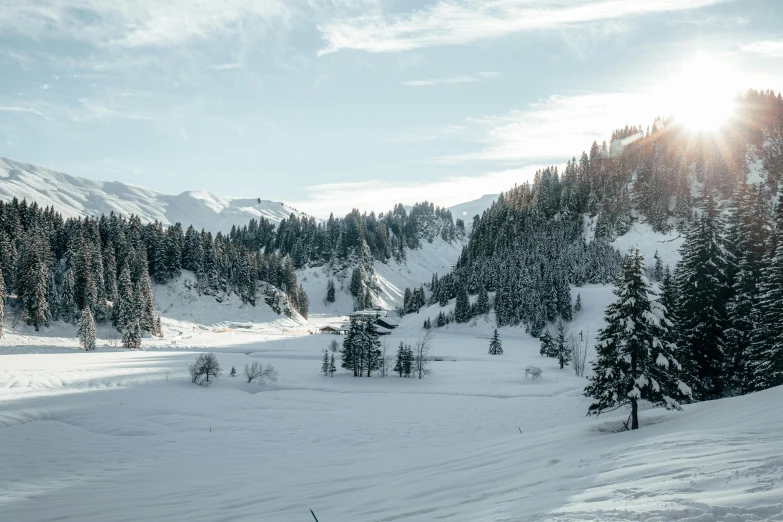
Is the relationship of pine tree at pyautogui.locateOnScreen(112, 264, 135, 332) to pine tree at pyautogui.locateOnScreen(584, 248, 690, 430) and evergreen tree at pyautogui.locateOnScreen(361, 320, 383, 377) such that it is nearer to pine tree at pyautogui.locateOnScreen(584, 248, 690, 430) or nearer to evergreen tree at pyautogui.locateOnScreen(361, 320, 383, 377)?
evergreen tree at pyautogui.locateOnScreen(361, 320, 383, 377)

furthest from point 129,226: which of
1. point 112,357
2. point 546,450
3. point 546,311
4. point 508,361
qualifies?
point 546,450

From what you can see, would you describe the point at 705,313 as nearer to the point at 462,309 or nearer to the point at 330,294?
the point at 462,309

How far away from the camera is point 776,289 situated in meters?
23.0

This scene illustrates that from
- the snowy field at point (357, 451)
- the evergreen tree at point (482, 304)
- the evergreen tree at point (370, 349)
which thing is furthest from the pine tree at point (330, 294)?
the snowy field at point (357, 451)

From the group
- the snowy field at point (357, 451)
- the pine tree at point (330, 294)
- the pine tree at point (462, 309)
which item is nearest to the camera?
the snowy field at point (357, 451)

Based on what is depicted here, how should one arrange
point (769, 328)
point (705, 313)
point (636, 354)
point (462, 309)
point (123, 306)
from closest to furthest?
point (636, 354)
point (769, 328)
point (705, 313)
point (123, 306)
point (462, 309)

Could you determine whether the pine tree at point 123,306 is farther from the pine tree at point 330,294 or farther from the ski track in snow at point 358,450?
the pine tree at point 330,294

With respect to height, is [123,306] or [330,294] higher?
[330,294]

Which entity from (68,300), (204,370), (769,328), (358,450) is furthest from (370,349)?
(68,300)

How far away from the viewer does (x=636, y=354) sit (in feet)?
65.8

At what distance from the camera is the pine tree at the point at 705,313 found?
26547mm

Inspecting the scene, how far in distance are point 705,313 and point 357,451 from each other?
932 inches

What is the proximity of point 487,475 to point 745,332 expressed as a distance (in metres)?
22.9

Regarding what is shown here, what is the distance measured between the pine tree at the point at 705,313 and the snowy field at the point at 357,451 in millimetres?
6761
